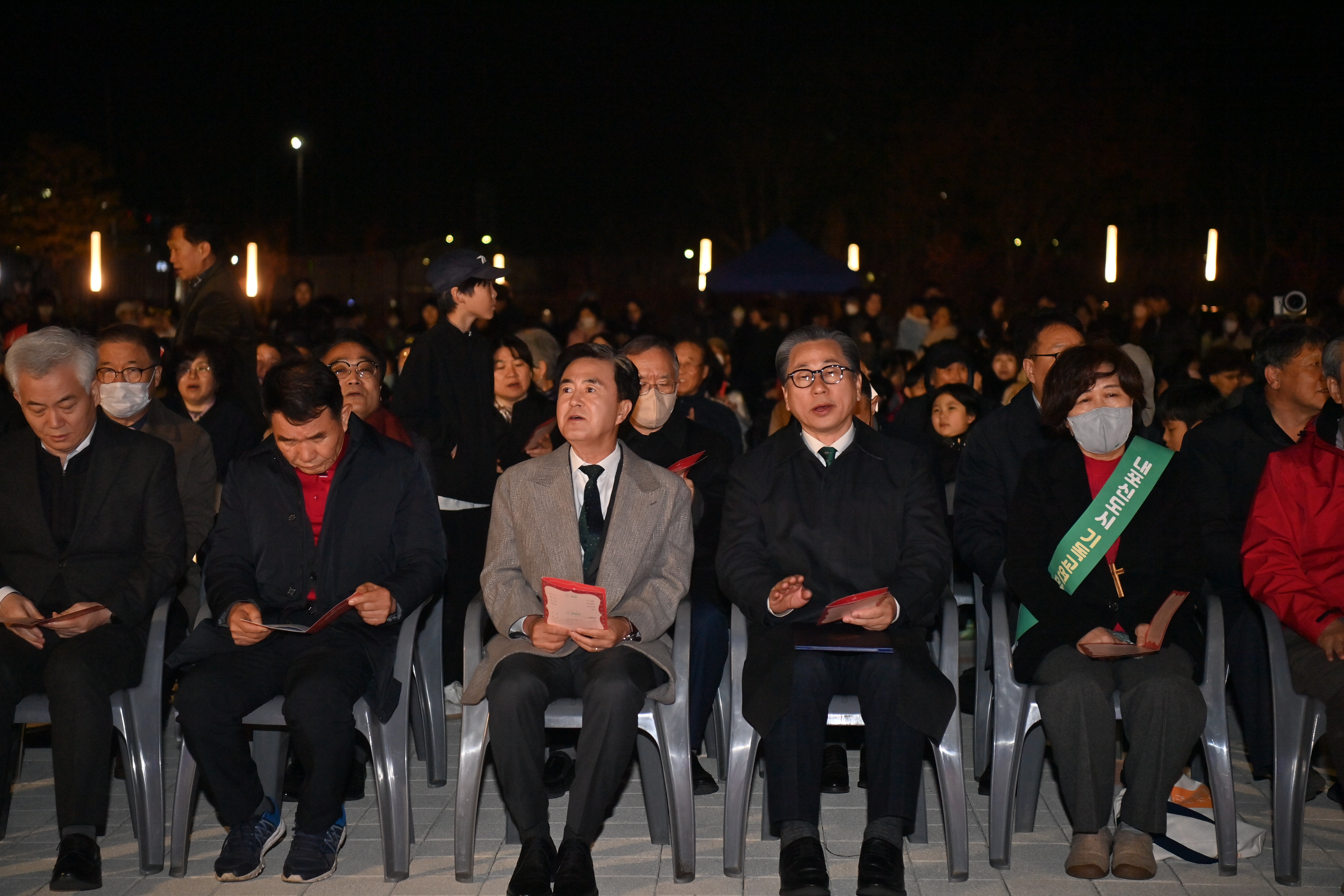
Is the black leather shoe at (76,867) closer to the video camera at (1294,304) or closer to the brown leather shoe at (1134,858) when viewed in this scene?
the brown leather shoe at (1134,858)

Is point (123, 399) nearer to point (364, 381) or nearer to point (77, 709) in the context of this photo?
point (364, 381)

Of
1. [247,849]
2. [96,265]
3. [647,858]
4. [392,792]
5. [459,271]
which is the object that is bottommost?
[647,858]

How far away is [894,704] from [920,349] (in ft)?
31.2

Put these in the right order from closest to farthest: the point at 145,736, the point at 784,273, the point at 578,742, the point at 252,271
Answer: the point at 578,742
the point at 145,736
the point at 252,271
the point at 784,273

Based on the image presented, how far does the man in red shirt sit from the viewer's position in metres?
4.25

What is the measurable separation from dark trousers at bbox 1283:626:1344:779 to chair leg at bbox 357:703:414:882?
2991 millimetres

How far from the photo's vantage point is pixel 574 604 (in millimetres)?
4086

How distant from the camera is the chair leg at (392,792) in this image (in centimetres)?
415

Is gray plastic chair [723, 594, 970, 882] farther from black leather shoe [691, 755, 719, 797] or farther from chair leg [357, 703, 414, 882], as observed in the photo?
chair leg [357, 703, 414, 882]

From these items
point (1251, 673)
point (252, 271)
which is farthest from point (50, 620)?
point (252, 271)

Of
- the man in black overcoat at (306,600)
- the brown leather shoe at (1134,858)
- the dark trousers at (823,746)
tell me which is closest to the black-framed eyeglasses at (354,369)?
the man in black overcoat at (306,600)

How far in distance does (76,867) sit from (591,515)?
203cm

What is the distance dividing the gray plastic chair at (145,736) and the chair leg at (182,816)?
7cm

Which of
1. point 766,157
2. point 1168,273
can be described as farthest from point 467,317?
point 766,157
